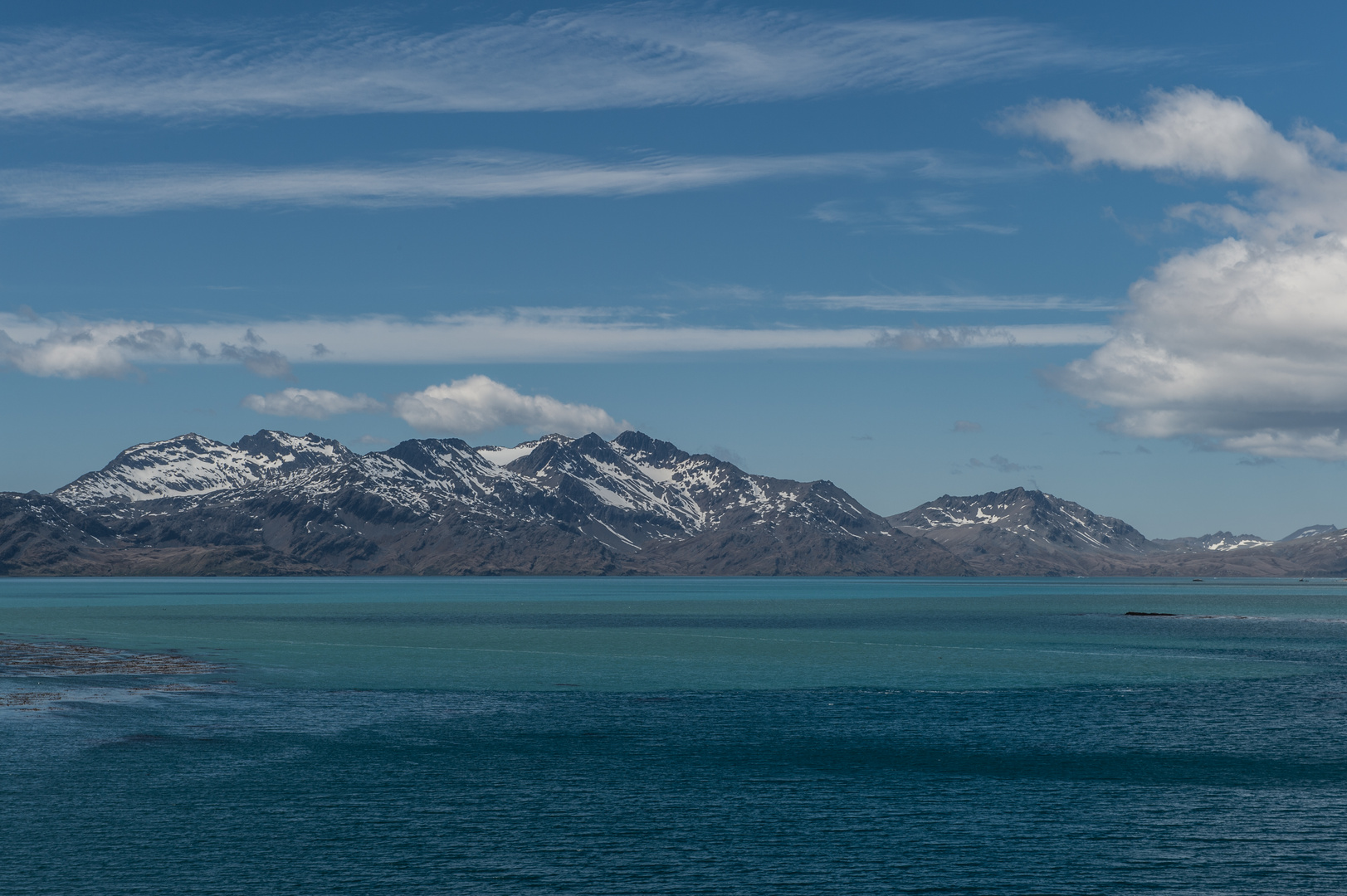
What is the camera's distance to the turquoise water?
37.4 metres

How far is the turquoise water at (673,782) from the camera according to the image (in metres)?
37.4

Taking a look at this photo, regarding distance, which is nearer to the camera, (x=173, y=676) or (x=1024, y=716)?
(x=1024, y=716)

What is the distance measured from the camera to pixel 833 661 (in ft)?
375

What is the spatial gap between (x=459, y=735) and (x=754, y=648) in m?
71.9

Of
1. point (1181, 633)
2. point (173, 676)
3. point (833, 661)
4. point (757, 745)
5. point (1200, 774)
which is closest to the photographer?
point (1200, 774)

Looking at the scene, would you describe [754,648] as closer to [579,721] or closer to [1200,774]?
[579,721]

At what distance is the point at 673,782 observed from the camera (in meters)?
50.8

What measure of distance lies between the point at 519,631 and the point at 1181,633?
3516 inches

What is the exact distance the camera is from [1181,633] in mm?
162125

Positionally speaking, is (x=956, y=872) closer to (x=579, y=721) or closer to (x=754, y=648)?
(x=579, y=721)

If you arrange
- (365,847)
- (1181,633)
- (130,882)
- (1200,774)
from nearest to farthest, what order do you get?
(130,882) < (365,847) < (1200,774) < (1181,633)

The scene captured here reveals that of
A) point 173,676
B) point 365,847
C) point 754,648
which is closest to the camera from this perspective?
point 365,847

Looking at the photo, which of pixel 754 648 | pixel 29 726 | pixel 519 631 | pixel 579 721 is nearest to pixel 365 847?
pixel 579 721

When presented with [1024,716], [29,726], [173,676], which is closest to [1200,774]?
[1024,716]
